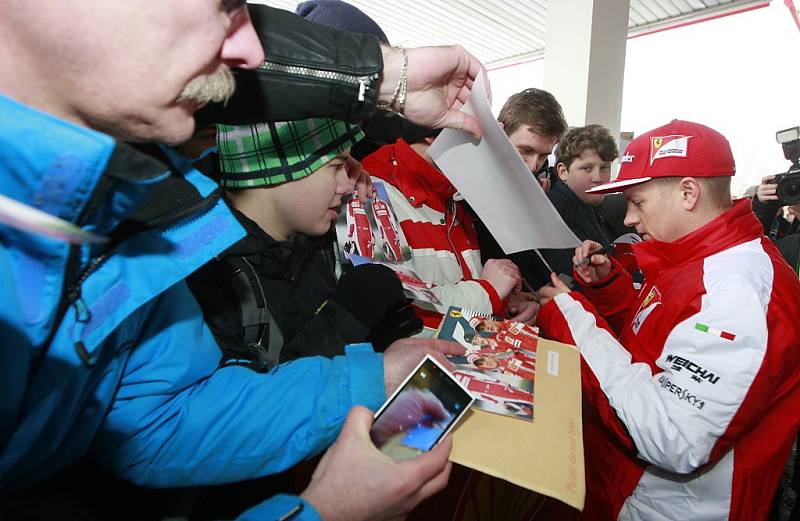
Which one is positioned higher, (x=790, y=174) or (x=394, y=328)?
(x=790, y=174)

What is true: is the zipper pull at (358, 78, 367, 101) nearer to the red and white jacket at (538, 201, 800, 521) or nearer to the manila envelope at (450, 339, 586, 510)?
the manila envelope at (450, 339, 586, 510)

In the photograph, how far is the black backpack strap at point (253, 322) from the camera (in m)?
0.92

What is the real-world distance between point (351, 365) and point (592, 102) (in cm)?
473

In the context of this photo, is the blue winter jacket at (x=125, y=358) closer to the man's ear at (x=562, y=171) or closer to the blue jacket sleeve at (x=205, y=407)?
the blue jacket sleeve at (x=205, y=407)

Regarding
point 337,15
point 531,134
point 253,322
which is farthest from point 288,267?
point 531,134

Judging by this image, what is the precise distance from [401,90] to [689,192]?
0.98 metres

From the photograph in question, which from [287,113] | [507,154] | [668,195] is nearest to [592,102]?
[668,195]

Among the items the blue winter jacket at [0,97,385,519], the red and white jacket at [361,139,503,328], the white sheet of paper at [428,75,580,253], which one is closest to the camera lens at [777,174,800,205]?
the white sheet of paper at [428,75,580,253]

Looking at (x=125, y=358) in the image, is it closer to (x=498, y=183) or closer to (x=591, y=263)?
(x=498, y=183)

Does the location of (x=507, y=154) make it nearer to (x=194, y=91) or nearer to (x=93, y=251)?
(x=194, y=91)

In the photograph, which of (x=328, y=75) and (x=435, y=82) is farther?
(x=435, y=82)

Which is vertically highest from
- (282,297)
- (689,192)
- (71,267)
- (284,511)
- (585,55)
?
(585,55)

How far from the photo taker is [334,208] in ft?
4.20

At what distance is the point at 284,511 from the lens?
609 millimetres
